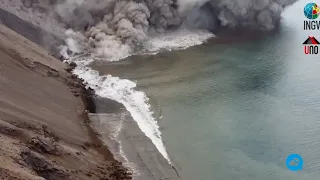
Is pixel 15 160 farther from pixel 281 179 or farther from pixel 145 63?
pixel 145 63

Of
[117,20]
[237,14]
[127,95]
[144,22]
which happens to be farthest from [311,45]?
[127,95]

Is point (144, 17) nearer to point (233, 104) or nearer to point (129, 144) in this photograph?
point (233, 104)

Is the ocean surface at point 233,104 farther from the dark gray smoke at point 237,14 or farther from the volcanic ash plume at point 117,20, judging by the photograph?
the dark gray smoke at point 237,14

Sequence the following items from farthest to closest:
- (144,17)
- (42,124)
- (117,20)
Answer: (144,17) < (117,20) < (42,124)

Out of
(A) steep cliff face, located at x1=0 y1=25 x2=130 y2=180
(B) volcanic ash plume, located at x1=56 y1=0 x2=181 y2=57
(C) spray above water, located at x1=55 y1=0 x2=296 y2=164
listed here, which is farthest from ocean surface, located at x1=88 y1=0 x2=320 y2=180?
(A) steep cliff face, located at x1=0 y1=25 x2=130 y2=180

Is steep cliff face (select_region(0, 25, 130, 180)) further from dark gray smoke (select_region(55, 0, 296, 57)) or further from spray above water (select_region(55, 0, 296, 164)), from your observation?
dark gray smoke (select_region(55, 0, 296, 57))

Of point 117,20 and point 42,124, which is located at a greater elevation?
→ point 117,20
